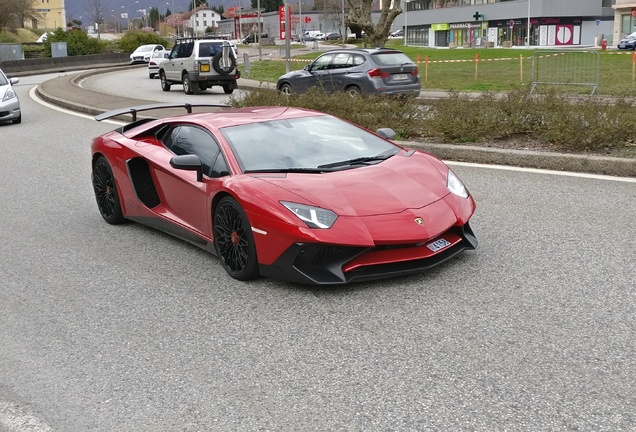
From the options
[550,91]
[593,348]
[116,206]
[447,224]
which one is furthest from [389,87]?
[593,348]

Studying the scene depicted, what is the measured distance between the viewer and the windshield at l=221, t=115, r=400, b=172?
620cm

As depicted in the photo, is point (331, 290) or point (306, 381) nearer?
point (306, 381)

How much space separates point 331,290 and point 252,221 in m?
0.72

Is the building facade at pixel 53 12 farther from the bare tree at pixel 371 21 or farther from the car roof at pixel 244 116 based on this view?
the car roof at pixel 244 116

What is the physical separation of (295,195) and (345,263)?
59 cm

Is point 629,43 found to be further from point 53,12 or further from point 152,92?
point 53,12

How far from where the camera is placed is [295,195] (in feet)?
18.5

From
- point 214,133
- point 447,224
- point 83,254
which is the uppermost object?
point 214,133

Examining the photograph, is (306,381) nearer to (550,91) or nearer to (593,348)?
(593,348)

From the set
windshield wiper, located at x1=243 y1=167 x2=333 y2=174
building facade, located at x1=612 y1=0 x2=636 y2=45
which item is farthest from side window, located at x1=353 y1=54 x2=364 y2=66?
building facade, located at x1=612 y1=0 x2=636 y2=45

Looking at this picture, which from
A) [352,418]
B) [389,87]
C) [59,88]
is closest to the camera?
[352,418]

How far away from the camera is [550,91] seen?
12.0m

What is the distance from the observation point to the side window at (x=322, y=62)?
21.8m

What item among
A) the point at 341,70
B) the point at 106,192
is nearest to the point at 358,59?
the point at 341,70
